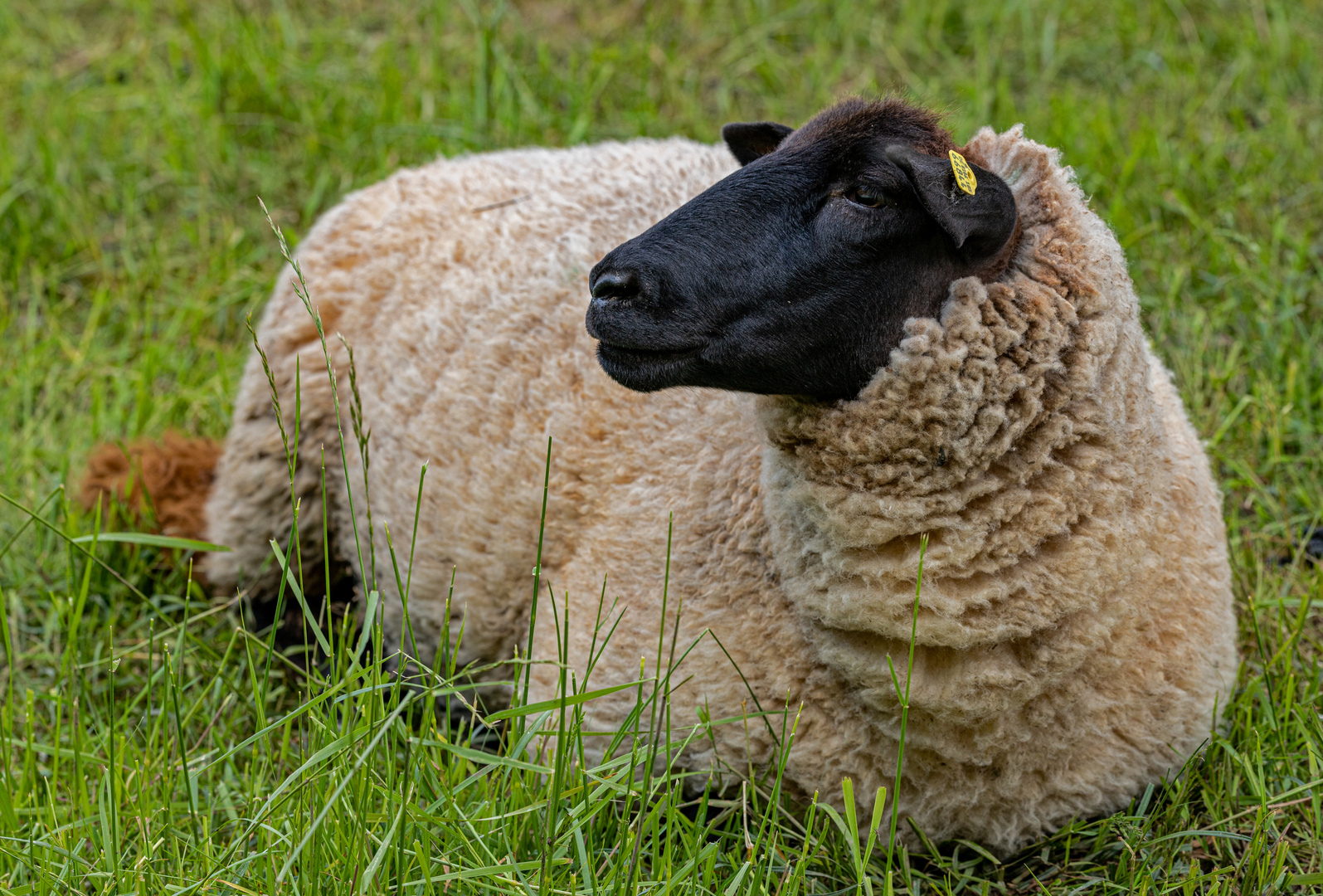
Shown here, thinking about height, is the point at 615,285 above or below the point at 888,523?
above

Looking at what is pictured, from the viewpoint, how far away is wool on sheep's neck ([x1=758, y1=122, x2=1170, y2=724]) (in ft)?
7.04

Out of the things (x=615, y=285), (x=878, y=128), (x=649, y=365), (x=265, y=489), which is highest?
(x=878, y=128)

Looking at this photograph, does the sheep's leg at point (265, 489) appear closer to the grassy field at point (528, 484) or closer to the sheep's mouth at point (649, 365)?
the grassy field at point (528, 484)

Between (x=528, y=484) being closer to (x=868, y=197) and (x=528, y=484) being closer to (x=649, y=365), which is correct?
(x=649, y=365)

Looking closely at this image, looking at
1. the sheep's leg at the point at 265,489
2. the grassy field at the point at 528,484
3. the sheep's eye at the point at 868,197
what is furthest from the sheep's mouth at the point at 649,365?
the sheep's leg at the point at 265,489

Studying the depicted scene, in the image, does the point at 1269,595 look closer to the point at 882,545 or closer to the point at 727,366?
the point at 882,545

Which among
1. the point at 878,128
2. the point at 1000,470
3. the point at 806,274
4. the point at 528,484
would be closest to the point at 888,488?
the point at 1000,470

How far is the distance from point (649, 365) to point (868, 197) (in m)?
0.47

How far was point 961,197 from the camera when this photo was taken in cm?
208

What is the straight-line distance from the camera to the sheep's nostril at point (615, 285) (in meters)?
2.17

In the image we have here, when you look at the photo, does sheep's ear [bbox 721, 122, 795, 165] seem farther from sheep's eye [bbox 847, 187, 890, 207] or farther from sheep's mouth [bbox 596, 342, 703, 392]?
sheep's mouth [bbox 596, 342, 703, 392]

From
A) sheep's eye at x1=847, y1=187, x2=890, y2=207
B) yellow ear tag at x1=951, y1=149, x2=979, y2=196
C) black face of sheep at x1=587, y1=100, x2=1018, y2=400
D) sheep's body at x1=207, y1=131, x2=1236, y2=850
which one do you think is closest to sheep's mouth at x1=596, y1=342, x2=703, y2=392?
black face of sheep at x1=587, y1=100, x2=1018, y2=400

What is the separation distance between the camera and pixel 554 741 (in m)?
2.77

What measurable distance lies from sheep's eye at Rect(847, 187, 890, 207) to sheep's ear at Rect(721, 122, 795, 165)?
448 mm
